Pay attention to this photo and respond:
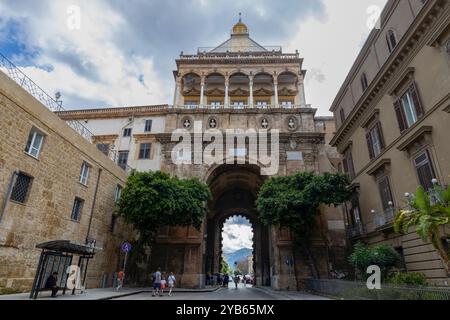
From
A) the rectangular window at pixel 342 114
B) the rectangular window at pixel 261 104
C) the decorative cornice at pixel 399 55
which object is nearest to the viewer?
the decorative cornice at pixel 399 55

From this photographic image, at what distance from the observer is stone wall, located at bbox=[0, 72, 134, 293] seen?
11625 millimetres

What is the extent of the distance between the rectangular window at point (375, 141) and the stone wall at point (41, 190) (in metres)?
18.9

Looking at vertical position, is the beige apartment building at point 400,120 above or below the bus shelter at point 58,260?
above

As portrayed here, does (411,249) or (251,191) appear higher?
(251,191)

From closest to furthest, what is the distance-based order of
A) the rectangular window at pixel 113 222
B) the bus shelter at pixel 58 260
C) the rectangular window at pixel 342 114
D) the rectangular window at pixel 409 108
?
the bus shelter at pixel 58 260 < the rectangular window at pixel 409 108 < the rectangular window at pixel 113 222 < the rectangular window at pixel 342 114

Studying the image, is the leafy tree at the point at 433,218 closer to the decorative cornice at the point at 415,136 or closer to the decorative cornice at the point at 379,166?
the decorative cornice at the point at 415,136

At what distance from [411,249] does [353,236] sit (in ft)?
24.4

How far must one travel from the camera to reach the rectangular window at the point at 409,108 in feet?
45.4

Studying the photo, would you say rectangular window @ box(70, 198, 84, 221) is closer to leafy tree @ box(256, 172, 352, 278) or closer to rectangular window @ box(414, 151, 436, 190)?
leafy tree @ box(256, 172, 352, 278)

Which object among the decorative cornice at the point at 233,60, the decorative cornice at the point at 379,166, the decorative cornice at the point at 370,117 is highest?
the decorative cornice at the point at 233,60

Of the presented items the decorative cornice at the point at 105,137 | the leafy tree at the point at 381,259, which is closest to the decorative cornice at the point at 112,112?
the decorative cornice at the point at 105,137
